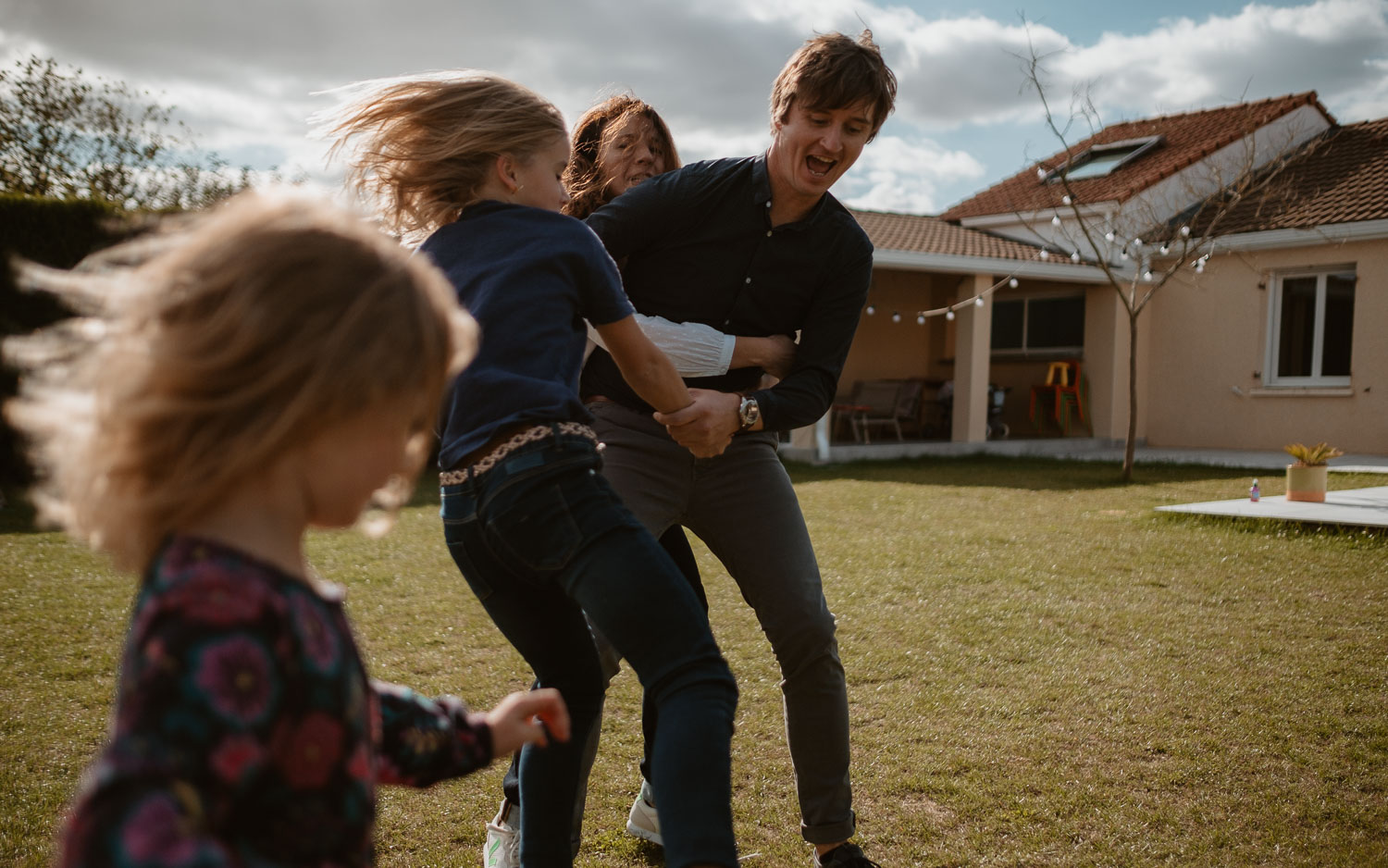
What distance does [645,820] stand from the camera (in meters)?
2.76

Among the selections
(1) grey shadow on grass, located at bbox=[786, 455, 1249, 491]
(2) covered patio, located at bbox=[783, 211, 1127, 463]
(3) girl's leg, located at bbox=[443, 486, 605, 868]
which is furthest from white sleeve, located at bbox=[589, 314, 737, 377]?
(2) covered patio, located at bbox=[783, 211, 1127, 463]

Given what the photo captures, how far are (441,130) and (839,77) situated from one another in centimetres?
115

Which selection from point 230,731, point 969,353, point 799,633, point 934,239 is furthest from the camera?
point 934,239

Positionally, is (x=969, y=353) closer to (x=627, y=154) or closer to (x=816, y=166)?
Answer: (x=627, y=154)

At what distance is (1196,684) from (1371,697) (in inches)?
23.8

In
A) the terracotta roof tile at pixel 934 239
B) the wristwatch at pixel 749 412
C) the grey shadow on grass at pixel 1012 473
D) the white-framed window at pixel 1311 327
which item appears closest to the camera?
the wristwatch at pixel 749 412

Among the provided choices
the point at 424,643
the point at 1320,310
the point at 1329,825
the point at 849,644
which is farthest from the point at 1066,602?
the point at 1320,310

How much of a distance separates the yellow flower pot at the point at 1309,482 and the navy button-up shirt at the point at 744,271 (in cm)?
783

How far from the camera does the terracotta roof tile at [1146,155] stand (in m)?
18.4

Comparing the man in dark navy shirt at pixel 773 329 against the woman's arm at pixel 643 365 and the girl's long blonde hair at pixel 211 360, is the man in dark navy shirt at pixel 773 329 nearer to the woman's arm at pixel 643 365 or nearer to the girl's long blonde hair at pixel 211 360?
the woman's arm at pixel 643 365

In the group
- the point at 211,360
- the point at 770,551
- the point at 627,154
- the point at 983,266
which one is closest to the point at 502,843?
the point at 770,551

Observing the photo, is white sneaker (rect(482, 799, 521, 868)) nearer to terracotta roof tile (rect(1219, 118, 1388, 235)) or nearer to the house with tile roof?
the house with tile roof

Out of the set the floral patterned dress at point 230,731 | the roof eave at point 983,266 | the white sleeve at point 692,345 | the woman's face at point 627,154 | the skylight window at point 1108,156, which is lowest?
the floral patterned dress at point 230,731

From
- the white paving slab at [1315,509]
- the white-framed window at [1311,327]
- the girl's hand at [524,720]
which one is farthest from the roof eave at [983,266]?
the girl's hand at [524,720]
